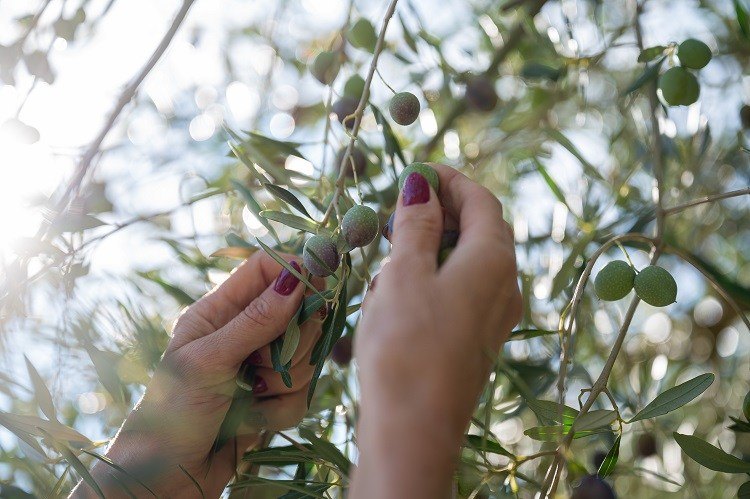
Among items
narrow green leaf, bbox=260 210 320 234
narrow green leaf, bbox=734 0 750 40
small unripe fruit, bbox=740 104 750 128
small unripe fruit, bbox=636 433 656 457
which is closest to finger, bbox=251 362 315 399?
narrow green leaf, bbox=260 210 320 234

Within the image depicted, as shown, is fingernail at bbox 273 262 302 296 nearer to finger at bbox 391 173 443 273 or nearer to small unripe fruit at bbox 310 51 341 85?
finger at bbox 391 173 443 273

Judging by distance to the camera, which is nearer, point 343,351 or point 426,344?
point 426,344

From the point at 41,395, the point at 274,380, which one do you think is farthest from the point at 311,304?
the point at 41,395

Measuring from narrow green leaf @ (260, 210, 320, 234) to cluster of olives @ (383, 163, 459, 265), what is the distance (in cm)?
15

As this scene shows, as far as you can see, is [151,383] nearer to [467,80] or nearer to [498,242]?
[498,242]

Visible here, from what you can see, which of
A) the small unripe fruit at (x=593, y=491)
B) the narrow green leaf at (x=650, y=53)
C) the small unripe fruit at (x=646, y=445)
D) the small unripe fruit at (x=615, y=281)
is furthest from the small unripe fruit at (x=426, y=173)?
the small unripe fruit at (x=646, y=445)

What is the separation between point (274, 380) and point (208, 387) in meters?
0.18

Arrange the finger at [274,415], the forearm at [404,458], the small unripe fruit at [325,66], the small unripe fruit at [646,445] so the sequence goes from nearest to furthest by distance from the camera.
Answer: the forearm at [404,458]
the finger at [274,415]
the small unripe fruit at [325,66]
the small unripe fruit at [646,445]

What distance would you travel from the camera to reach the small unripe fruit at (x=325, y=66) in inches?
74.4

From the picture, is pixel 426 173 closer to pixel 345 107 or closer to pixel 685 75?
pixel 345 107

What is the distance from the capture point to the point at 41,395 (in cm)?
142

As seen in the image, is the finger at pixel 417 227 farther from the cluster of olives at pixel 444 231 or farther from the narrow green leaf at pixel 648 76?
the narrow green leaf at pixel 648 76

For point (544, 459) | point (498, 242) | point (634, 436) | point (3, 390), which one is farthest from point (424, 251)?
point (634, 436)

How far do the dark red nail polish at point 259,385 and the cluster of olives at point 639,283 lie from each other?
689 mm
